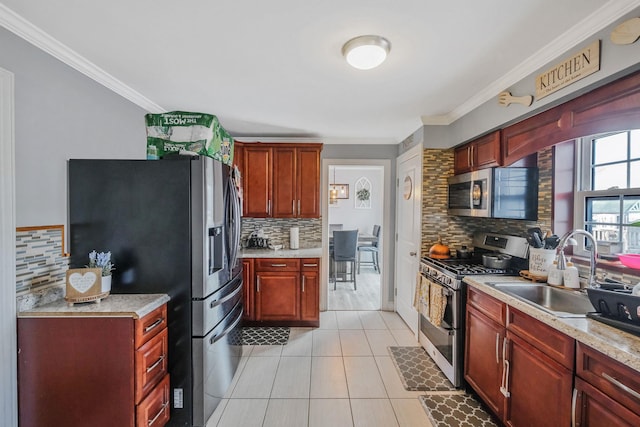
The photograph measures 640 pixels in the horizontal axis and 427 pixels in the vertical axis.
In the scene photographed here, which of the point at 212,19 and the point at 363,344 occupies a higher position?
the point at 212,19

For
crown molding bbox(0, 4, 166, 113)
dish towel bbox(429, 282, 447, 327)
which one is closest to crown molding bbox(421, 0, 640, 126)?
dish towel bbox(429, 282, 447, 327)

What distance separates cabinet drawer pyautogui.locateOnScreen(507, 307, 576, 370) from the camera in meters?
1.31

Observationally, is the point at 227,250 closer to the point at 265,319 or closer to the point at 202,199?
the point at 202,199

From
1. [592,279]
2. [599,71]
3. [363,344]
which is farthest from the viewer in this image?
[363,344]

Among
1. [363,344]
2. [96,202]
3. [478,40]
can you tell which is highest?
[478,40]

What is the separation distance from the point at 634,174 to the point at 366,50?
1827 mm

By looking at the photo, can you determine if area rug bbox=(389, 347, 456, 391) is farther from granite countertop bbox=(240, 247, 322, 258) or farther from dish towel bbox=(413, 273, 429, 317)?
granite countertop bbox=(240, 247, 322, 258)

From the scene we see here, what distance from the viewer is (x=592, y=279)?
1682 millimetres

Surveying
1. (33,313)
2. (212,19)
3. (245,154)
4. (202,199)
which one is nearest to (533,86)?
(212,19)

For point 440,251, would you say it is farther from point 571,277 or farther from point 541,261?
point 571,277

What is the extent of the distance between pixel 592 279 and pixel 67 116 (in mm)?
3409

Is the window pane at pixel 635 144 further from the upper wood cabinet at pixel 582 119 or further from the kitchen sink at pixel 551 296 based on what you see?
the kitchen sink at pixel 551 296

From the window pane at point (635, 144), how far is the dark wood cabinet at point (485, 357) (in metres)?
1.34

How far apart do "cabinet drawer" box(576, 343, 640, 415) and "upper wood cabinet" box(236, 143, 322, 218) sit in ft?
8.93
